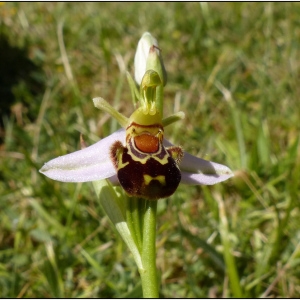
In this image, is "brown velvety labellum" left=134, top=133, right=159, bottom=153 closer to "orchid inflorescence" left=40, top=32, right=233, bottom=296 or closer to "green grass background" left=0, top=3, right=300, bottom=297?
"orchid inflorescence" left=40, top=32, right=233, bottom=296

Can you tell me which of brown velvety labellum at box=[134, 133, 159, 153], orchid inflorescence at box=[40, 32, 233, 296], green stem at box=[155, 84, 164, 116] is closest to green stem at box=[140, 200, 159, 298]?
orchid inflorescence at box=[40, 32, 233, 296]

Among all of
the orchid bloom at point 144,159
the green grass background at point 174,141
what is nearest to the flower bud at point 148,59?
the orchid bloom at point 144,159

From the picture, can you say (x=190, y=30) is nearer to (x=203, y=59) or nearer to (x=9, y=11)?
(x=203, y=59)

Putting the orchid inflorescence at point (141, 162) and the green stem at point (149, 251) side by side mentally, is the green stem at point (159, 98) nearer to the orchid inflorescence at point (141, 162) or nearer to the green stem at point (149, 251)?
the orchid inflorescence at point (141, 162)

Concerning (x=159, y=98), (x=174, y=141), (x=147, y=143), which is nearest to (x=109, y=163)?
(x=147, y=143)

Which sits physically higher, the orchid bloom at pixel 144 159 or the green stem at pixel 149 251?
the orchid bloom at pixel 144 159

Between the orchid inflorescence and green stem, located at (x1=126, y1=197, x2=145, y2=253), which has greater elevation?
the orchid inflorescence
